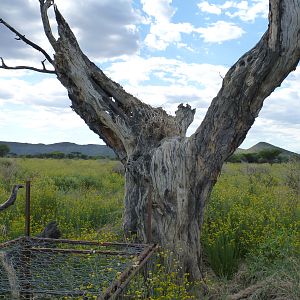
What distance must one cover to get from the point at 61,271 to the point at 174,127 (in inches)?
106

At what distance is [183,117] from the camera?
23.8ft

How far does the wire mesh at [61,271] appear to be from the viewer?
4.30 metres

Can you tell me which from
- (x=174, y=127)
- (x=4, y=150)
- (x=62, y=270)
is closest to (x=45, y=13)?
(x=174, y=127)

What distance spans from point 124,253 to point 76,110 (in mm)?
2644

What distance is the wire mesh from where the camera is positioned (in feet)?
14.1

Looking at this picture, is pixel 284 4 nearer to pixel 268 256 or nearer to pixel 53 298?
pixel 268 256

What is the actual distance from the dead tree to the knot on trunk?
0.16m

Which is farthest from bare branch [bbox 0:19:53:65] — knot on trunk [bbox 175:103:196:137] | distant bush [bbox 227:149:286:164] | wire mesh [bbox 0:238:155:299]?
distant bush [bbox 227:149:286:164]

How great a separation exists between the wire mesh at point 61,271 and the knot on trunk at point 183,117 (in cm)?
214

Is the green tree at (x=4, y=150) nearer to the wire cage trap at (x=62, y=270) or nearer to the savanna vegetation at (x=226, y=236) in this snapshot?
the savanna vegetation at (x=226, y=236)

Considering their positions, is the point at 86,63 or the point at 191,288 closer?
the point at 191,288

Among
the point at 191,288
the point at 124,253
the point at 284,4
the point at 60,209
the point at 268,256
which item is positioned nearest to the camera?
the point at 124,253

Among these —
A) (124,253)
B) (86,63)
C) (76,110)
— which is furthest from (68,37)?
(124,253)

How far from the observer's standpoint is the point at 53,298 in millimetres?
5141
